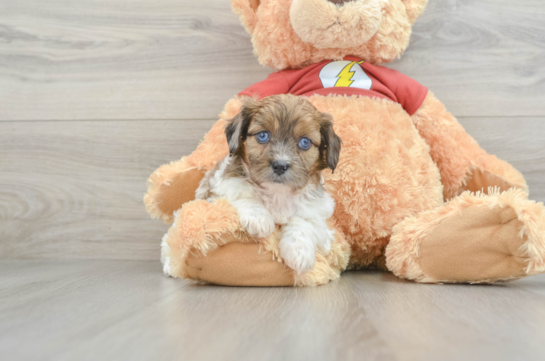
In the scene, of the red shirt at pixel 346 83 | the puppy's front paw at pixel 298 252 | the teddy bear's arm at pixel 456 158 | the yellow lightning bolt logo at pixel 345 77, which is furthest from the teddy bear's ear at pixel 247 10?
the puppy's front paw at pixel 298 252

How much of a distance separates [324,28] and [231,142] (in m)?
0.61

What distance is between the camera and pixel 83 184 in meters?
2.26

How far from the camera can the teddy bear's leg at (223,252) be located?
132 centimetres

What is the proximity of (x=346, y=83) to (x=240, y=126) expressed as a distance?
0.57 m

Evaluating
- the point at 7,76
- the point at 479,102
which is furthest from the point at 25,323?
the point at 479,102

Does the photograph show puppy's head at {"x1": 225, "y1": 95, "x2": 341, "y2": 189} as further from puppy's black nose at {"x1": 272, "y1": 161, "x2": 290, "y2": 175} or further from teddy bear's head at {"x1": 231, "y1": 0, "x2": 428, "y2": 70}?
teddy bear's head at {"x1": 231, "y1": 0, "x2": 428, "y2": 70}

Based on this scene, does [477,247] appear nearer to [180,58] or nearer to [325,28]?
[325,28]

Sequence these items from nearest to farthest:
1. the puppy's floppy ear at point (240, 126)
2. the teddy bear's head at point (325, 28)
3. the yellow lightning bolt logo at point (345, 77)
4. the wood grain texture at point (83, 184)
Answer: the puppy's floppy ear at point (240, 126) → the teddy bear's head at point (325, 28) → the yellow lightning bolt logo at point (345, 77) → the wood grain texture at point (83, 184)

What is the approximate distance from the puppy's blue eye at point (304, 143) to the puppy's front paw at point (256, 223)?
0.25 m

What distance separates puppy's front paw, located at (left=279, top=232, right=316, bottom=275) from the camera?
1.32 meters

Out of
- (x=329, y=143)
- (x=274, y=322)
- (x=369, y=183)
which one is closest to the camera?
(x=274, y=322)

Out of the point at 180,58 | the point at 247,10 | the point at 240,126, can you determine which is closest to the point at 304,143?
the point at 240,126

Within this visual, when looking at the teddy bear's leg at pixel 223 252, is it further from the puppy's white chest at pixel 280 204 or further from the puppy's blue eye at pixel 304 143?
the puppy's blue eye at pixel 304 143

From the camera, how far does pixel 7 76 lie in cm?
228
